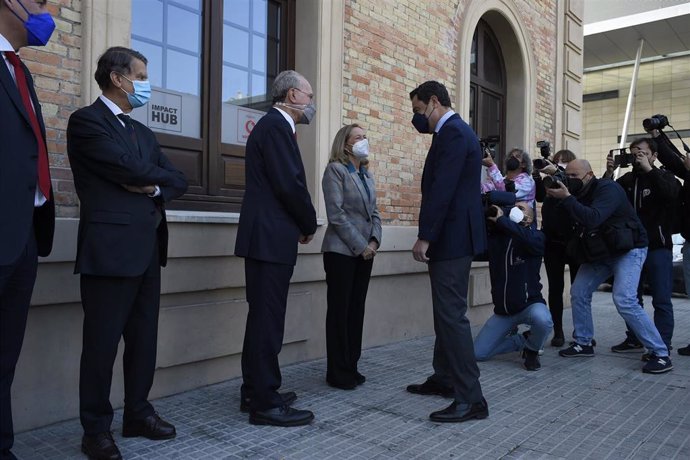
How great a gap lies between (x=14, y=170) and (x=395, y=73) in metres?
4.67

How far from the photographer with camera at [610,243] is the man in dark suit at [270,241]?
2583 millimetres

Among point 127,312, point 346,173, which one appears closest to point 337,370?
point 346,173

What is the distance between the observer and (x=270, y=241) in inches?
148

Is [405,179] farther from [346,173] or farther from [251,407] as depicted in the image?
[251,407]

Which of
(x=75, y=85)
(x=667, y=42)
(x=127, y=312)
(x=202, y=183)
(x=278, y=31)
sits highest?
(x=667, y=42)

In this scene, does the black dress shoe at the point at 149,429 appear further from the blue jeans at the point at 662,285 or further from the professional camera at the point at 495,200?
the blue jeans at the point at 662,285

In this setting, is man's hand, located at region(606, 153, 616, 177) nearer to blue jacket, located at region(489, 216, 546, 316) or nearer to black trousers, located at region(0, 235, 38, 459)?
blue jacket, located at region(489, 216, 546, 316)

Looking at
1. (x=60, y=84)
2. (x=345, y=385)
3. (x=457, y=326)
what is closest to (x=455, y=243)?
(x=457, y=326)

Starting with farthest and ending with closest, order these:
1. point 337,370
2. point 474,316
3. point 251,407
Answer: point 474,316 < point 337,370 < point 251,407

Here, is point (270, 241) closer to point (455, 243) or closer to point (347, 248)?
point (347, 248)

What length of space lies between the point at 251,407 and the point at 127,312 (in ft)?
3.45

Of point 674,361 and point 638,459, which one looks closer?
point 638,459

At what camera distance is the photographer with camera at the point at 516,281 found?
202 inches

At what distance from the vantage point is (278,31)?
5.75 metres
